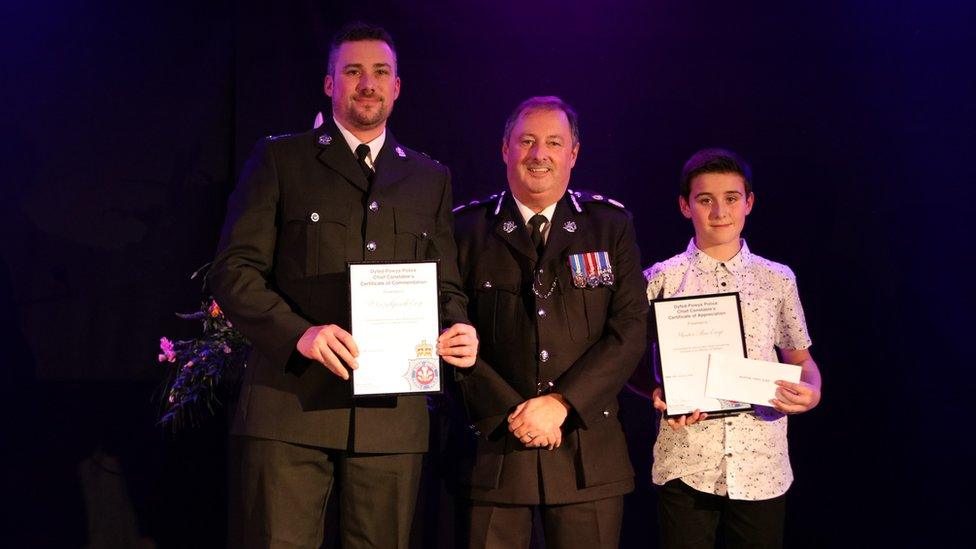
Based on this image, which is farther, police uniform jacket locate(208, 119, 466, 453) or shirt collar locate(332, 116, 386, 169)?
shirt collar locate(332, 116, 386, 169)

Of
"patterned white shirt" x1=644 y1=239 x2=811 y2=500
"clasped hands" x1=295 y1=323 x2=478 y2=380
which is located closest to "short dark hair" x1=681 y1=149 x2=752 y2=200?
"patterned white shirt" x1=644 y1=239 x2=811 y2=500

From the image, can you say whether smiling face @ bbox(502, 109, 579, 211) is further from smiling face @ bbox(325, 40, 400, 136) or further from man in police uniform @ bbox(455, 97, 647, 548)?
smiling face @ bbox(325, 40, 400, 136)

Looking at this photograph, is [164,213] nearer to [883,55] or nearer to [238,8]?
[238,8]

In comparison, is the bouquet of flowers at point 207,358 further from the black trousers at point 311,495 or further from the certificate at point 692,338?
the certificate at point 692,338

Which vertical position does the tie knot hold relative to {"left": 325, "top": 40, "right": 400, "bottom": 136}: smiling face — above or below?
below

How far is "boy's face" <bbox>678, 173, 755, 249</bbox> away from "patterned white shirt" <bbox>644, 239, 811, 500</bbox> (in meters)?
0.08

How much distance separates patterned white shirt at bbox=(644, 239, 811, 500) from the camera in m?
2.84

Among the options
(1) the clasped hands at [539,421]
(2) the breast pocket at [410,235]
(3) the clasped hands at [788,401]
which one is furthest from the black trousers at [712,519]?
(2) the breast pocket at [410,235]

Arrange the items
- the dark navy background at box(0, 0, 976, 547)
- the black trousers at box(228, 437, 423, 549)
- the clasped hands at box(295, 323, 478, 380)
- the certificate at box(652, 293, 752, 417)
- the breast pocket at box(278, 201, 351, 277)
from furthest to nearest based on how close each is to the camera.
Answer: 1. the dark navy background at box(0, 0, 976, 547)
2. the certificate at box(652, 293, 752, 417)
3. the breast pocket at box(278, 201, 351, 277)
4. the black trousers at box(228, 437, 423, 549)
5. the clasped hands at box(295, 323, 478, 380)

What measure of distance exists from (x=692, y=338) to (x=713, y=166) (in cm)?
67

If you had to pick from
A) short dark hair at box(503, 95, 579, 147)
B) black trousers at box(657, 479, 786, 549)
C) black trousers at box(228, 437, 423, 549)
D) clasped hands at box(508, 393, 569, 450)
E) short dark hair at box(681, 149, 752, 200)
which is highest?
short dark hair at box(503, 95, 579, 147)

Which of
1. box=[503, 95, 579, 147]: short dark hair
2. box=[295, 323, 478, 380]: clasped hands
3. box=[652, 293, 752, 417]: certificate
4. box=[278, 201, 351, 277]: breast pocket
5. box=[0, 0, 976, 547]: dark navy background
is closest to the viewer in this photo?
box=[295, 323, 478, 380]: clasped hands

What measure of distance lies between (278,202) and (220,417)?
1.54 meters

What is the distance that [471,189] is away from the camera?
157 inches
